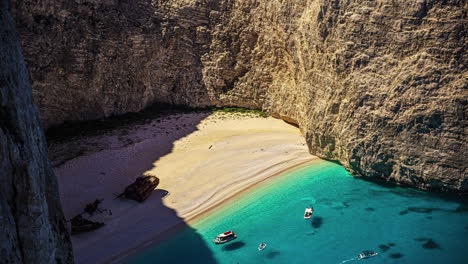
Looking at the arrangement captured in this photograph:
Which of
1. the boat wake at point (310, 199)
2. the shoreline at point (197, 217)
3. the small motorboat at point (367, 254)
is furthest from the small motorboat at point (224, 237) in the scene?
the small motorboat at point (367, 254)

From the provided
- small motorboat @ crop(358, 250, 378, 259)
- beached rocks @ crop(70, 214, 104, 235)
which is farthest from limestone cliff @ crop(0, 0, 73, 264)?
small motorboat @ crop(358, 250, 378, 259)

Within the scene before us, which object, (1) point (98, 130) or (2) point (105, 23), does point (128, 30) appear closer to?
(2) point (105, 23)

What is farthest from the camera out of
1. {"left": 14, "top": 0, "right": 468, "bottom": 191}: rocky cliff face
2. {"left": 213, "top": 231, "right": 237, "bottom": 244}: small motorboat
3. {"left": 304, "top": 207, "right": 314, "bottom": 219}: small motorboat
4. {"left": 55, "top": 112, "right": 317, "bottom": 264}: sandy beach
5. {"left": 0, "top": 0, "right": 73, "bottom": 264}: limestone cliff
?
{"left": 304, "top": 207, "right": 314, "bottom": 219}: small motorboat

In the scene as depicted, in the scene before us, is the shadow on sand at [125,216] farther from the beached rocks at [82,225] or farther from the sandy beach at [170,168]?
the beached rocks at [82,225]

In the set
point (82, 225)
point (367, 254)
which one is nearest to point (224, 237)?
point (367, 254)

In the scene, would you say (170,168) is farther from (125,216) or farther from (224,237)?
(224,237)

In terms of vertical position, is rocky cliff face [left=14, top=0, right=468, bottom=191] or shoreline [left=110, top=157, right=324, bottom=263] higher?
rocky cliff face [left=14, top=0, right=468, bottom=191]

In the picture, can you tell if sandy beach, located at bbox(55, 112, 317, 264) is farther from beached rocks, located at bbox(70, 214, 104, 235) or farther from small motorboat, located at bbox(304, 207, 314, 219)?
small motorboat, located at bbox(304, 207, 314, 219)
